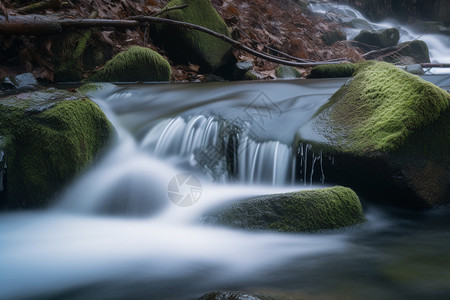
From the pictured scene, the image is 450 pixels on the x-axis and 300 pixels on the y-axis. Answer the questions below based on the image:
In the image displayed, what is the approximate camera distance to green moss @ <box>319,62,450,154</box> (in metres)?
3.43

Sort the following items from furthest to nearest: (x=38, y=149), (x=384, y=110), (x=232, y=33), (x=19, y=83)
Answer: (x=232, y=33)
(x=19, y=83)
(x=384, y=110)
(x=38, y=149)

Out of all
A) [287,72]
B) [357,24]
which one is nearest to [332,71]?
[287,72]

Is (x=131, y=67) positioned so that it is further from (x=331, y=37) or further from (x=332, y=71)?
(x=331, y=37)

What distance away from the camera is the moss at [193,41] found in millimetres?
7934

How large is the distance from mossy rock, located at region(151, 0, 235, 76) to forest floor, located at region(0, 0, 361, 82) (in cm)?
19

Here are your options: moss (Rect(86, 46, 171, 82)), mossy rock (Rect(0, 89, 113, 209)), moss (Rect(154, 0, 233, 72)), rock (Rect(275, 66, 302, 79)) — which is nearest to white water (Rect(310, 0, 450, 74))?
rock (Rect(275, 66, 302, 79))

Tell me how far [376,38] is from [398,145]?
12202 millimetres

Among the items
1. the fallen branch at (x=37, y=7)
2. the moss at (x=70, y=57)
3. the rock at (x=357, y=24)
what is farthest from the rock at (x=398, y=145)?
the rock at (x=357, y=24)

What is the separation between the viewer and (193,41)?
7980mm

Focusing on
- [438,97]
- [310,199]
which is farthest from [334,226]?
[438,97]

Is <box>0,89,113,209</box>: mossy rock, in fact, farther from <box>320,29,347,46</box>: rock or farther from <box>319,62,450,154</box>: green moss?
<box>320,29,347,46</box>: rock

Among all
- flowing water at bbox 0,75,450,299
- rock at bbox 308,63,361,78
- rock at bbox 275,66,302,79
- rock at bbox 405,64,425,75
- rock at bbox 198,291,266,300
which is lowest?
flowing water at bbox 0,75,450,299

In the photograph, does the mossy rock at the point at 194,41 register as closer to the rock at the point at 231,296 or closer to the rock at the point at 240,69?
the rock at the point at 240,69

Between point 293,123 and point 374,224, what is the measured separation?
155cm
